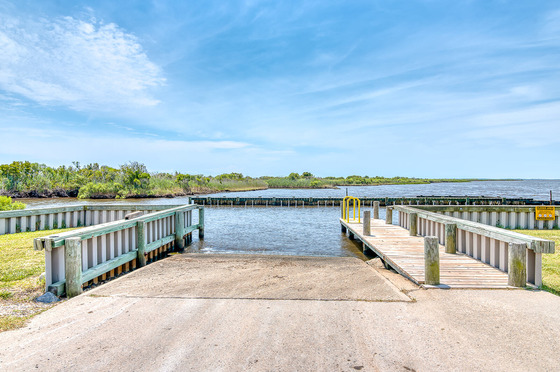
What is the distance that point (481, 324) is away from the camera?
4.28 metres

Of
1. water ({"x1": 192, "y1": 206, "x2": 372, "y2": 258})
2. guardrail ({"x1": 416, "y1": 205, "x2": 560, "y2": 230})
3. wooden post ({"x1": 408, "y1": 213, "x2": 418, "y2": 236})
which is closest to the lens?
wooden post ({"x1": 408, "y1": 213, "x2": 418, "y2": 236})

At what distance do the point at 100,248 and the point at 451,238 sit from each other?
8.02 m

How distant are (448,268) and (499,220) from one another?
33.0 ft

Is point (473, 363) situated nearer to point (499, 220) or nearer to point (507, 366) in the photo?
point (507, 366)

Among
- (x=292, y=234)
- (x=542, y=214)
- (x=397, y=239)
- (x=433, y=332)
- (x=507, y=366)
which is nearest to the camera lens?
(x=507, y=366)

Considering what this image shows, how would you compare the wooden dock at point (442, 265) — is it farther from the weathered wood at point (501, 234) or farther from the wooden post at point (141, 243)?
the wooden post at point (141, 243)

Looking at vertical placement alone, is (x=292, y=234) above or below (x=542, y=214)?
below

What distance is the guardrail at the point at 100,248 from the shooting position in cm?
560

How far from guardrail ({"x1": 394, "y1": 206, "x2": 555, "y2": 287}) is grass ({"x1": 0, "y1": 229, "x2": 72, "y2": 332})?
7.74 meters

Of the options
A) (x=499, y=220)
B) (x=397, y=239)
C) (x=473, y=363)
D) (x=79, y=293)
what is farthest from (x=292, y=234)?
(x=473, y=363)

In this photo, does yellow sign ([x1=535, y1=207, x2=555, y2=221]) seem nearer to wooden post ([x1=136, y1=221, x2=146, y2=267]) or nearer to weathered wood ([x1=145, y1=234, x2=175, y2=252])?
weathered wood ([x1=145, y1=234, x2=175, y2=252])

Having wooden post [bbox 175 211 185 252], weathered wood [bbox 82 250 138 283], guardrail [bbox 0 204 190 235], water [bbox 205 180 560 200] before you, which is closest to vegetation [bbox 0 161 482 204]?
water [bbox 205 180 560 200]

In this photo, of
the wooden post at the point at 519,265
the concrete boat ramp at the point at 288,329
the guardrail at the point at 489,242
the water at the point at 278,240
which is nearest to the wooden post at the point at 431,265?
the concrete boat ramp at the point at 288,329

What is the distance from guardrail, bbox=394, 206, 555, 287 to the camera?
5.72m
